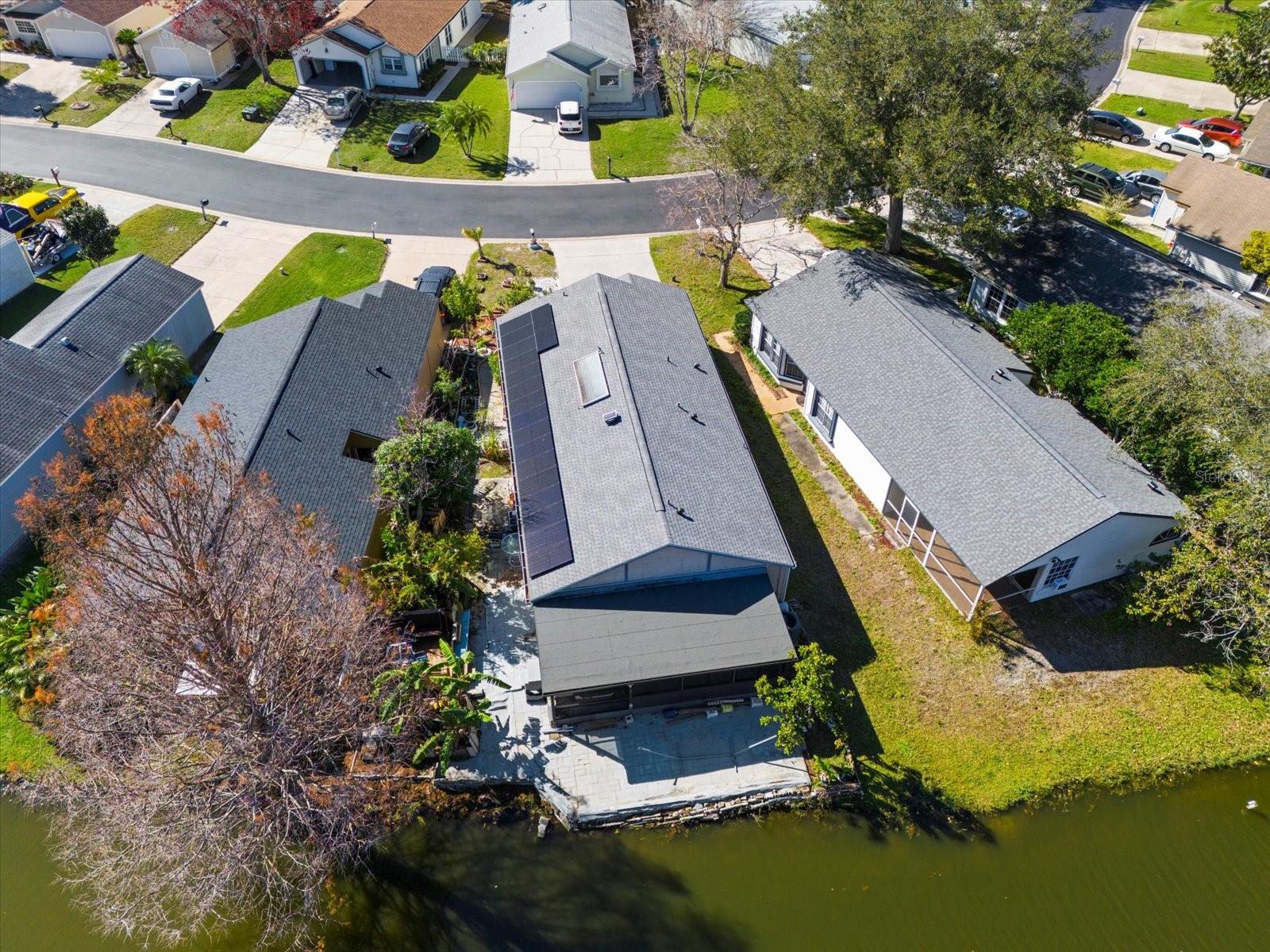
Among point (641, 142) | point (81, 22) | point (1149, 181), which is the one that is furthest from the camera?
point (81, 22)

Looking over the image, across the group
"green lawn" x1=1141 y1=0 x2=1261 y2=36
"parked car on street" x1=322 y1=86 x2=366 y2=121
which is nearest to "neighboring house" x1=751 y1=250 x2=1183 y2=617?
"parked car on street" x1=322 y1=86 x2=366 y2=121

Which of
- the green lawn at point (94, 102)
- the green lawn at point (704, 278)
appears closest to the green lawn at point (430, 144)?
the green lawn at point (704, 278)

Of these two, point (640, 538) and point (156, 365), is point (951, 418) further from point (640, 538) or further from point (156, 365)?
point (156, 365)

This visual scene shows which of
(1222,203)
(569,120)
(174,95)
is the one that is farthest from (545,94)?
(1222,203)

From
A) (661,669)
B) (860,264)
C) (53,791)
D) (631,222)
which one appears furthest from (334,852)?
(631,222)

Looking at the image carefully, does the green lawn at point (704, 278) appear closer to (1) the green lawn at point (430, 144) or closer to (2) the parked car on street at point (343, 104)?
(1) the green lawn at point (430, 144)

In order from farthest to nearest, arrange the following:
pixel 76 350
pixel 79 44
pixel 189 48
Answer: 1. pixel 79 44
2. pixel 189 48
3. pixel 76 350
